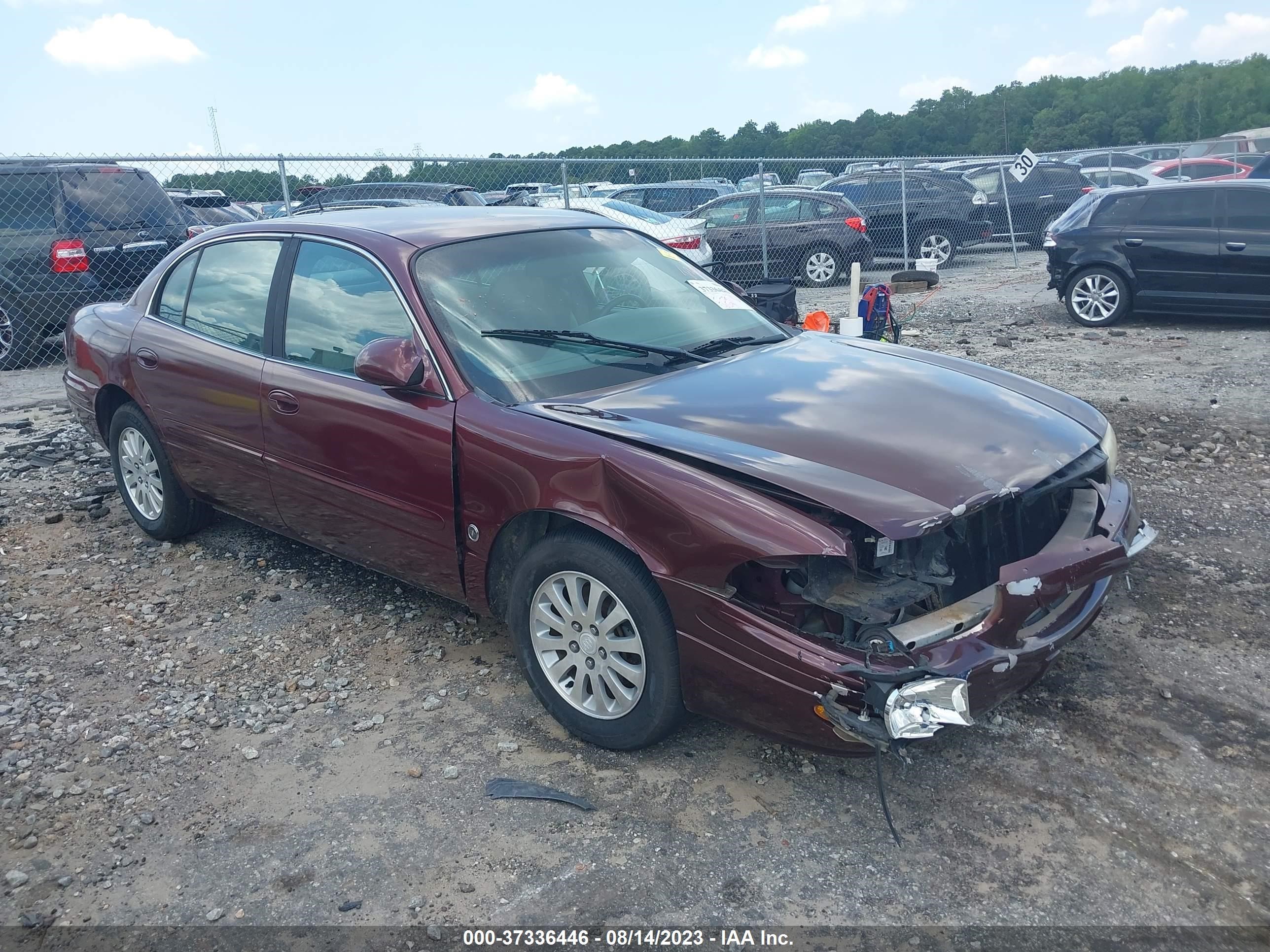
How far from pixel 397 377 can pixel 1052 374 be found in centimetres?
692

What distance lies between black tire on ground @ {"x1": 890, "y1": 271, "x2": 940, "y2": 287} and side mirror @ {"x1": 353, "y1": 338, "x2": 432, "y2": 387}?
39.8ft

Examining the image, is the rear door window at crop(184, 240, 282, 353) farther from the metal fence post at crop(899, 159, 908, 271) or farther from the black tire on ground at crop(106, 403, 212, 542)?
the metal fence post at crop(899, 159, 908, 271)

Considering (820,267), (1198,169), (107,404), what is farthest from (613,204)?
(1198,169)

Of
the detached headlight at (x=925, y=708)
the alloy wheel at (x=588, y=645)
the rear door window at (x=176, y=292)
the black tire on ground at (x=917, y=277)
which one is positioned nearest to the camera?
the detached headlight at (x=925, y=708)

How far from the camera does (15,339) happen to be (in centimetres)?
1002

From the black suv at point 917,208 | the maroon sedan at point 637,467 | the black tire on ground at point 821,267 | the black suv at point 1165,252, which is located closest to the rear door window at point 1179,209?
the black suv at point 1165,252

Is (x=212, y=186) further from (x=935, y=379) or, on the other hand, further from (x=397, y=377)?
(x=935, y=379)

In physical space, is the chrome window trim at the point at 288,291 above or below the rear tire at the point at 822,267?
above

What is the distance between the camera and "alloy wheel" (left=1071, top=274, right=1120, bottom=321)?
11125 mm

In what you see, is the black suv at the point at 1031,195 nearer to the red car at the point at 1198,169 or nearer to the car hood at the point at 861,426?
the red car at the point at 1198,169

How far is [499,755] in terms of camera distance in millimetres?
3451

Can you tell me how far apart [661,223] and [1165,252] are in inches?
268

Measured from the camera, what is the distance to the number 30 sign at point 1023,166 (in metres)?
17.2

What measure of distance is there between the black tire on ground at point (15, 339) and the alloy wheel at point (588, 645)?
28.9ft
